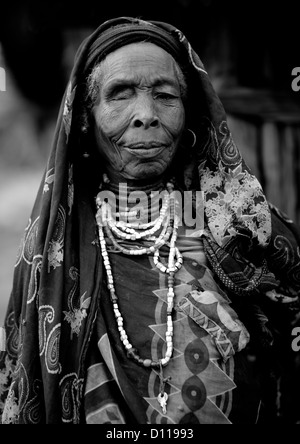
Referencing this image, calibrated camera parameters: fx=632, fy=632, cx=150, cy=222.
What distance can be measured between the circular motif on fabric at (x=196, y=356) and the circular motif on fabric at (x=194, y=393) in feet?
0.10

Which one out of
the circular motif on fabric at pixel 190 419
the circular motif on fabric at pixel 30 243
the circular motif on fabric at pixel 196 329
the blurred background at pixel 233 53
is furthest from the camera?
the blurred background at pixel 233 53

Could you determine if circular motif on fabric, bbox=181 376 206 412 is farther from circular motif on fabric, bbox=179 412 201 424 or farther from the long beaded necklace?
the long beaded necklace

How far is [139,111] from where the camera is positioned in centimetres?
216

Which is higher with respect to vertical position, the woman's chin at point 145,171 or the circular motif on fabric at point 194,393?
the woman's chin at point 145,171

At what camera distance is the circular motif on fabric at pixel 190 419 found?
6.59 ft

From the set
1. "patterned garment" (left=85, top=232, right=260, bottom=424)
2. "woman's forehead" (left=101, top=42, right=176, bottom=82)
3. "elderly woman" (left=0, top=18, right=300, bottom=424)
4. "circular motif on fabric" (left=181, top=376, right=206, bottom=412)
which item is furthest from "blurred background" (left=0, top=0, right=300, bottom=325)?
"circular motif on fabric" (left=181, top=376, right=206, bottom=412)

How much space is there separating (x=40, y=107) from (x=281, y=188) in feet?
5.46

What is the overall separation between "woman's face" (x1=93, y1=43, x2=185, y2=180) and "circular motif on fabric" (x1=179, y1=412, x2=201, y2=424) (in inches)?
32.4

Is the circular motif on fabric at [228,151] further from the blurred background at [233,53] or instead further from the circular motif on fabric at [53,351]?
the blurred background at [233,53]

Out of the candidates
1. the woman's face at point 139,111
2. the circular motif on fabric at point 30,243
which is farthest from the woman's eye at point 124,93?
the circular motif on fabric at point 30,243

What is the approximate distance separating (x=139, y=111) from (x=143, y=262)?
1.73ft

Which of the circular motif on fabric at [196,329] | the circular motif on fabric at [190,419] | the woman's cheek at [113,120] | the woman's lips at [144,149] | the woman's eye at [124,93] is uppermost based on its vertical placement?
the woman's eye at [124,93]

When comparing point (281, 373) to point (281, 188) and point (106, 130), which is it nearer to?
point (106, 130)

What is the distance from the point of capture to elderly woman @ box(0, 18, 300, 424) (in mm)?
→ 2055
